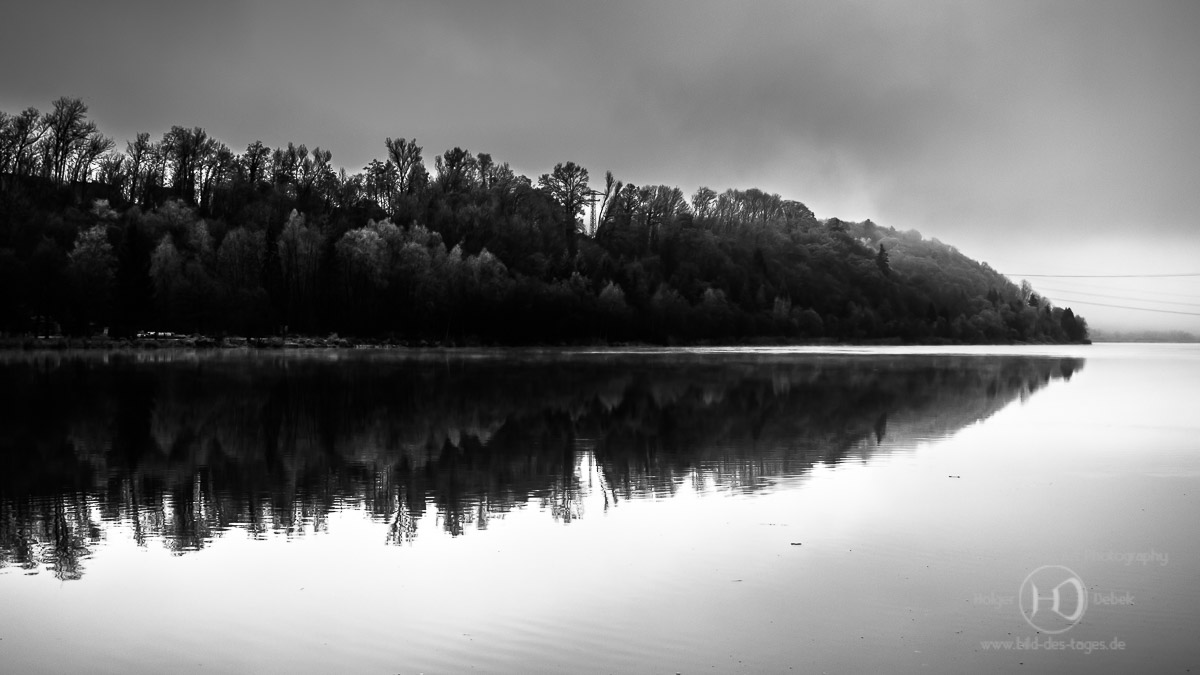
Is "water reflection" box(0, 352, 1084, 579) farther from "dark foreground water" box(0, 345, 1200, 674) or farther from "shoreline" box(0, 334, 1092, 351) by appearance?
"shoreline" box(0, 334, 1092, 351)

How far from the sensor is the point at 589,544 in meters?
13.4

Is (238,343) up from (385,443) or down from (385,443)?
up

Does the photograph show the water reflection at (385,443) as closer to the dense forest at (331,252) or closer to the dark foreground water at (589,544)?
the dark foreground water at (589,544)

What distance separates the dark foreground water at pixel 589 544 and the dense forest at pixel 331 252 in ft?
221

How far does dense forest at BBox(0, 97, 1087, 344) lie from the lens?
9000 centimetres

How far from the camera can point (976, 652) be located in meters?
9.16

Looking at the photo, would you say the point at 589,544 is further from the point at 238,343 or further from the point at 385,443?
the point at 238,343

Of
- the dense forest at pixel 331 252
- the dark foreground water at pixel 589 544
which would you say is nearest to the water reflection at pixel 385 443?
the dark foreground water at pixel 589 544

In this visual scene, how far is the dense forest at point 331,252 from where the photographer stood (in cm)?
9000

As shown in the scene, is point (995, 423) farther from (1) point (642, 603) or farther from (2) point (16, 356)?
(2) point (16, 356)

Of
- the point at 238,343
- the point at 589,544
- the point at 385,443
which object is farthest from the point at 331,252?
the point at 589,544

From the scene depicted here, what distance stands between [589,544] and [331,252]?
10368 cm

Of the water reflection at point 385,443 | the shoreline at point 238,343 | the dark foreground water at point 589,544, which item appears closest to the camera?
the dark foreground water at point 589,544

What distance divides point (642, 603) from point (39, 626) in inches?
244
